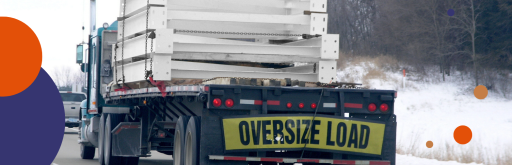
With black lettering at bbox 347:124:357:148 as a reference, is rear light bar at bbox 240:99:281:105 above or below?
above

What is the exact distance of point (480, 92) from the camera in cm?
3944

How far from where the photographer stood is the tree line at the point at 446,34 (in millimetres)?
43688

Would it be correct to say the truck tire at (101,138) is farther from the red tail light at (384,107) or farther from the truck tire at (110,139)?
the red tail light at (384,107)

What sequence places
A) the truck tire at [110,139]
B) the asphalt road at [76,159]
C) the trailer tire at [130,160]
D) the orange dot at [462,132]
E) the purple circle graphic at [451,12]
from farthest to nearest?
the purple circle graphic at [451,12]
the orange dot at [462,132]
the asphalt road at [76,159]
the trailer tire at [130,160]
the truck tire at [110,139]

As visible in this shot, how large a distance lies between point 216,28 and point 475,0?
39050 millimetres

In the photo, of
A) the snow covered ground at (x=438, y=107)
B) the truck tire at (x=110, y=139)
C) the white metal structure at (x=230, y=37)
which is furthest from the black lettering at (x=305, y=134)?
the snow covered ground at (x=438, y=107)

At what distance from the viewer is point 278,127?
24.1 ft

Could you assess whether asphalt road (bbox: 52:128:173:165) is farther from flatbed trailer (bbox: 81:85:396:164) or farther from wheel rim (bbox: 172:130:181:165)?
flatbed trailer (bbox: 81:85:396:164)

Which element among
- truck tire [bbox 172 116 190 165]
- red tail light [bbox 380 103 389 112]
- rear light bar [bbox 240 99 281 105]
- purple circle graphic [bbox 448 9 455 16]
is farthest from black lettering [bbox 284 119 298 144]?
purple circle graphic [bbox 448 9 455 16]

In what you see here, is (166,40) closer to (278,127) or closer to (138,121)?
(278,127)

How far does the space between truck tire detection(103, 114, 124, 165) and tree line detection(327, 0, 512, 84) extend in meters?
34.4

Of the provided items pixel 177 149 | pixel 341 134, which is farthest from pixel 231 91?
pixel 177 149

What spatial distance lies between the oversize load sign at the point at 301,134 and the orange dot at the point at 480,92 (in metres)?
33.8

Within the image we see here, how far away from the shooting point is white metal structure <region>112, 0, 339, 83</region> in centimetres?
923
